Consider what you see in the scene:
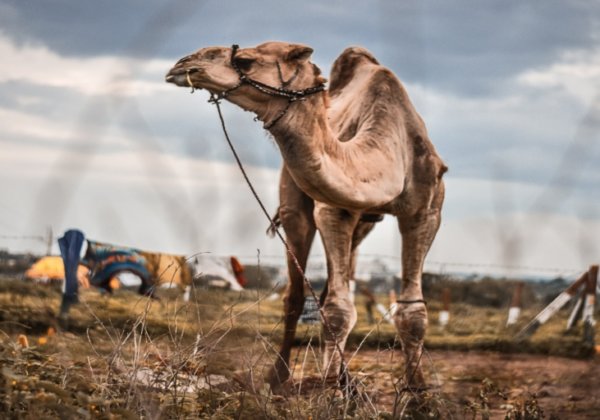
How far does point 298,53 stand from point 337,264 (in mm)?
1980

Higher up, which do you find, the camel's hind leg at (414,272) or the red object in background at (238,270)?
the red object in background at (238,270)

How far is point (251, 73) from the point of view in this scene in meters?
6.50

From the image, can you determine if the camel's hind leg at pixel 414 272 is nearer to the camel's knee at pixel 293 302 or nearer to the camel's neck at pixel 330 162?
the camel's neck at pixel 330 162

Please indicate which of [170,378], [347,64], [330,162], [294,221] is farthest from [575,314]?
[170,378]

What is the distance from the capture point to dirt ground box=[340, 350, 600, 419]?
7.28 m

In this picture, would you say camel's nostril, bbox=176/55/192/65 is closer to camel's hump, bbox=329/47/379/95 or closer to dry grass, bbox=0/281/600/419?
dry grass, bbox=0/281/600/419

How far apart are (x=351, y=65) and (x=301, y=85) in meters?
2.88

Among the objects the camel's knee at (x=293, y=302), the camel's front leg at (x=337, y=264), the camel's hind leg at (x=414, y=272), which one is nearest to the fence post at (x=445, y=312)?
the camel's knee at (x=293, y=302)

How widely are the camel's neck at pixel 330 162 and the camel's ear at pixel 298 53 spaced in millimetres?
261

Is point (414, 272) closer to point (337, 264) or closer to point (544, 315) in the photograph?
point (337, 264)

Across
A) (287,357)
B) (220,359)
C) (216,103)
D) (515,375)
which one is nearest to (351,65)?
(287,357)

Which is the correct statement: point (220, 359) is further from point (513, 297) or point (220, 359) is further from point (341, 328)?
point (513, 297)

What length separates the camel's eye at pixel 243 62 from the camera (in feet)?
21.1

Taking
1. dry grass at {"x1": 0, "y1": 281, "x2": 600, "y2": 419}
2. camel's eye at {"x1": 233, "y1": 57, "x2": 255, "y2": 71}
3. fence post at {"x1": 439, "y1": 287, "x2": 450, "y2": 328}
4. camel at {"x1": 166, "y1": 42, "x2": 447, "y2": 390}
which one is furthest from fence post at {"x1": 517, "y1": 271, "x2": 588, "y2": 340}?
camel's eye at {"x1": 233, "y1": 57, "x2": 255, "y2": 71}
